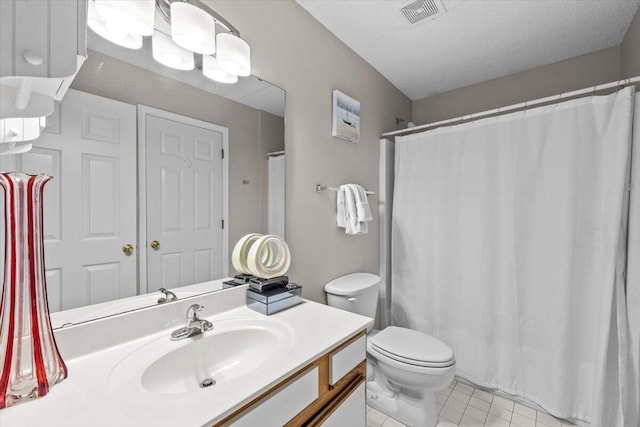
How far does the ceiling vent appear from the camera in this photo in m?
1.56

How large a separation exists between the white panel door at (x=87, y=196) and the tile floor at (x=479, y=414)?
157 centimetres

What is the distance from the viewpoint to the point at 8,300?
644 mm

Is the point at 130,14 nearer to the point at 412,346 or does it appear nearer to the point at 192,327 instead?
the point at 192,327

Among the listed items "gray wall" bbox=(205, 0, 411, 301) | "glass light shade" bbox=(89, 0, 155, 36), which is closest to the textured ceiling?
"gray wall" bbox=(205, 0, 411, 301)

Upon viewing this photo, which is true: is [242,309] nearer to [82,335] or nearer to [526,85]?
[82,335]

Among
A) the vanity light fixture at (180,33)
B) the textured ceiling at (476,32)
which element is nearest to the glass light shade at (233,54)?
the vanity light fixture at (180,33)

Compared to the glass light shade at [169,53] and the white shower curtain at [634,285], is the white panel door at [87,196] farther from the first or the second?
the white shower curtain at [634,285]

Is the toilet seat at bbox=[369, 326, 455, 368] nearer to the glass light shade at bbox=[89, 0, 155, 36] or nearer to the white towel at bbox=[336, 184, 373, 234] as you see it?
the white towel at bbox=[336, 184, 373, 234]

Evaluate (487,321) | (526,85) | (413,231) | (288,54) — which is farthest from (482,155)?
(288,54)

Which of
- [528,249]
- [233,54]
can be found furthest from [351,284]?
[233,54]

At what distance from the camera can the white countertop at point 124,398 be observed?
583 mm

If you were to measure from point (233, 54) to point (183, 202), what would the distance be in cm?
64

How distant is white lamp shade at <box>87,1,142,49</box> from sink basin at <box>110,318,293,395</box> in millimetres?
981

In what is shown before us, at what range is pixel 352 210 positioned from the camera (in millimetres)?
1786
